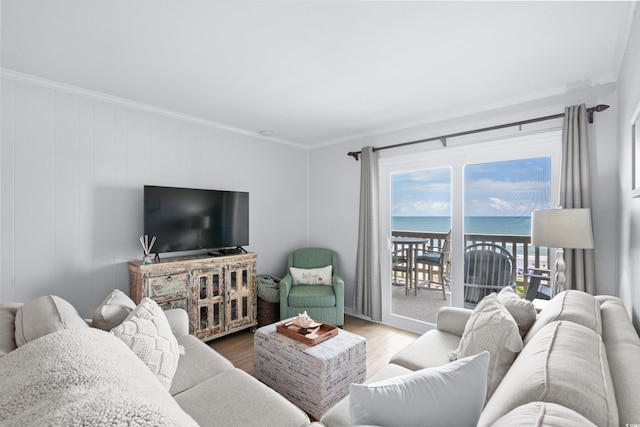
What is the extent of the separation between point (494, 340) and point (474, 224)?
2.03m

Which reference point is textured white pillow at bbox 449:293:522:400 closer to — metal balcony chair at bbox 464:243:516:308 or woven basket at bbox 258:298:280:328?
metal balcony chair at bbox 464:243:516:308

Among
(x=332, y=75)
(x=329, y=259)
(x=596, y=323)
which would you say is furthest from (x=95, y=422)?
(x=329, y=259)

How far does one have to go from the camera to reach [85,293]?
2.75 metres

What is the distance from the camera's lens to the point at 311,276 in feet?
12.8

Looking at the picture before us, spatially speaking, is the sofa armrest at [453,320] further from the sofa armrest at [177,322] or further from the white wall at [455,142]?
the sofa armrest at [177,322]

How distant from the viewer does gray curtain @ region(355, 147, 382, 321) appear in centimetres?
383

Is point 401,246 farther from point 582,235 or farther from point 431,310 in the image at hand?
point 582,235

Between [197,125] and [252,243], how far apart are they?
1609 mm

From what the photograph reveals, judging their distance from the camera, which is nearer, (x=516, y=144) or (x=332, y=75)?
(x=332, y=75)

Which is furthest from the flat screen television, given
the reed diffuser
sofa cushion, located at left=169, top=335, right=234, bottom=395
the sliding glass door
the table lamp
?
the table lamp

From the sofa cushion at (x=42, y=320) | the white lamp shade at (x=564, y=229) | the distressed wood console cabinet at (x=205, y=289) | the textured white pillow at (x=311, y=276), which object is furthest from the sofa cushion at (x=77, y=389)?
the textured white pillow at (x=311, y=276)

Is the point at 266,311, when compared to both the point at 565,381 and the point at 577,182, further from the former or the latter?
the point at 577,182

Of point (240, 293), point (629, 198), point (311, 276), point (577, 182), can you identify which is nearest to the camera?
point (629, 198)

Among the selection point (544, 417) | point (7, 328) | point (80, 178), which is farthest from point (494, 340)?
point (80, 178)
